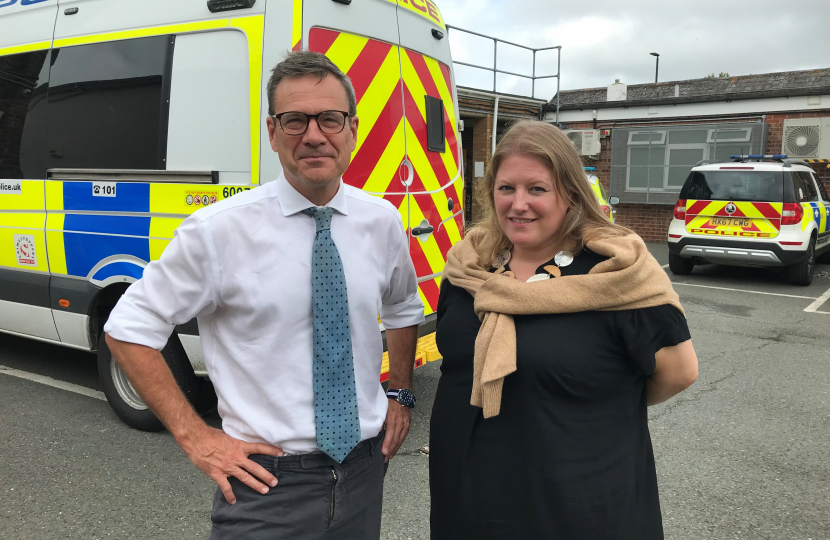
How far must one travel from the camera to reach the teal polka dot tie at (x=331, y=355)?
62.9 inches

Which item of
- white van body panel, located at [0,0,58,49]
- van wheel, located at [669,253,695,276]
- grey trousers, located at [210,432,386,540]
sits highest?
white van body panel, located at [0,0,58,49]

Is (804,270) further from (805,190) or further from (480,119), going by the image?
(480,119)

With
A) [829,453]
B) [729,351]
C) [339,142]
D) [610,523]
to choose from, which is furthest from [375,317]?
[729,351]

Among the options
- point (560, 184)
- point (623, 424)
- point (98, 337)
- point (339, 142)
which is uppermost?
point (339, 142)

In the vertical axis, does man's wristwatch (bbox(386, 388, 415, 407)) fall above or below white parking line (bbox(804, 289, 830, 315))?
above

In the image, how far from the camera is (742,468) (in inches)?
141

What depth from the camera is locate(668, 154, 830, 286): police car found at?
9102 millimetres

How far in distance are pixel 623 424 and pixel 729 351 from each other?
4.97 metres

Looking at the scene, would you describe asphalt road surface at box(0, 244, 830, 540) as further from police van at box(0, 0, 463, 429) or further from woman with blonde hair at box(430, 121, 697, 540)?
woman with blonde hair at box(430, 121, 697, 540)

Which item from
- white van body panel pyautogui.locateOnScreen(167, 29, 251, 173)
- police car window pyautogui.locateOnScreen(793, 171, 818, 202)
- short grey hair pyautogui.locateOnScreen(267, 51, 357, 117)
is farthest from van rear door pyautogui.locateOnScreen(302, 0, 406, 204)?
police car window pyautogui.locateOnScreen(793, 171, 818, 202)

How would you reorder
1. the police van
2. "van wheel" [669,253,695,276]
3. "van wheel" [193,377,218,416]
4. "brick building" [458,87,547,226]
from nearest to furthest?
the police van
"van wheel" [193,377,218,416]
"van wheel" [669,253,695,276]
"brick building" [458,87,547,226]

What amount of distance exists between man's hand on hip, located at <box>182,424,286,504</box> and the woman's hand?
3.26 feet

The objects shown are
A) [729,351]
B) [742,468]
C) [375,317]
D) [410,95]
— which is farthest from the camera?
[729,351]

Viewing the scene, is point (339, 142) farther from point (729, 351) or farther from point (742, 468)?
point (729, 351)
